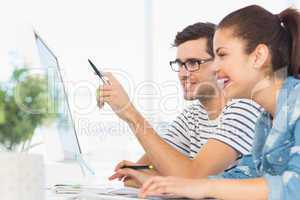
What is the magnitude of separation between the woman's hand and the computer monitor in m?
0.37

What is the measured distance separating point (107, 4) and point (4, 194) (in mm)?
3119

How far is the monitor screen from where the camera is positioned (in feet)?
3.94

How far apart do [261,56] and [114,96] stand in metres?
0.44

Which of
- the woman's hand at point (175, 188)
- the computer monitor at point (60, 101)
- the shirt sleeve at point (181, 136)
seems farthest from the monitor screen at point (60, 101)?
the shirt sleeve at point (181, 136)

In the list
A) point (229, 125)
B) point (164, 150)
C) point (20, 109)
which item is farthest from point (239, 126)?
point (20, 109)

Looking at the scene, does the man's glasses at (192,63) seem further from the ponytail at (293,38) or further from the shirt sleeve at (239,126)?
the ponytail at (293,38)

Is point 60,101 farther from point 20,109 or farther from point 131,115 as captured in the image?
point 20,109

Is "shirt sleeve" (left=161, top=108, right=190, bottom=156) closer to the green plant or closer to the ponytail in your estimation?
the ponytail

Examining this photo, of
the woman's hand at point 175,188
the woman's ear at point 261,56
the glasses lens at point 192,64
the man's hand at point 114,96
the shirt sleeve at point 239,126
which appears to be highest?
the woman's ear at point 261,56

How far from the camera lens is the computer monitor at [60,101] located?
120 centimetres

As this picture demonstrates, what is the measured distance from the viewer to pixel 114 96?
4.41ft

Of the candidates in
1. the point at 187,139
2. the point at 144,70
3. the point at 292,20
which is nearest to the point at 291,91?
the point at 292,20

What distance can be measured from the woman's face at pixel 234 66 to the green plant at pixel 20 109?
1.93 ft

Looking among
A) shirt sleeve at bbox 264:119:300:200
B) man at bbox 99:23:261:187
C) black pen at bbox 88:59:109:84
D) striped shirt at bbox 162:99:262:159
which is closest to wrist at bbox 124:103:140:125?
man at bbox 99:23:261:187
